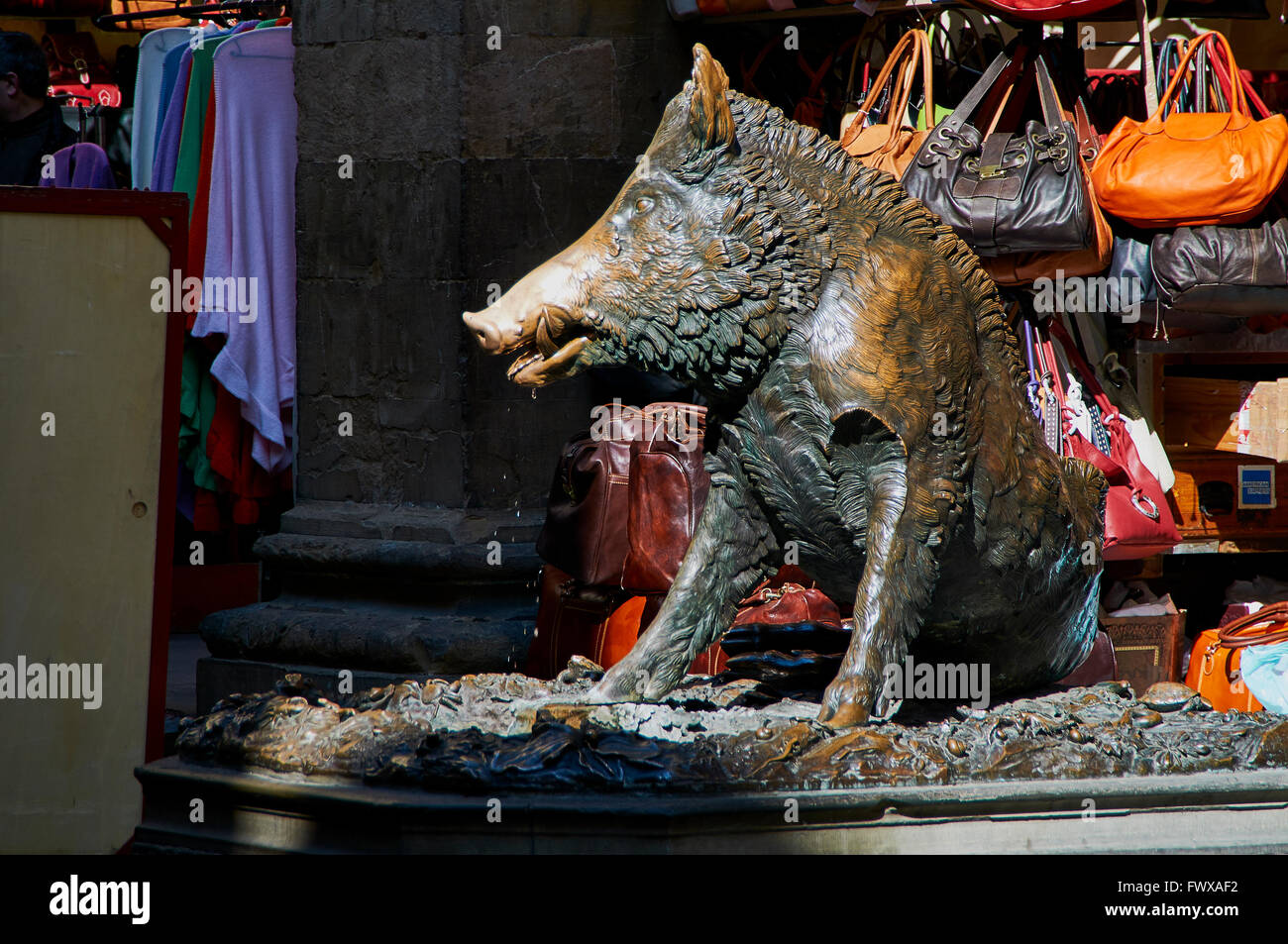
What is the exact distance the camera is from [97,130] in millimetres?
7559

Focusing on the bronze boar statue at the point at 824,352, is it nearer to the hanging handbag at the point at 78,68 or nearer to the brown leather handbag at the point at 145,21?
the brown leather handbag at the point at 145,21

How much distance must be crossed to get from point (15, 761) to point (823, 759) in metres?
2.89

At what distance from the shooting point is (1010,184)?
4.68 meters

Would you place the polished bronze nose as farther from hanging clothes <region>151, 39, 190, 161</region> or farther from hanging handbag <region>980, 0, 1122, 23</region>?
hanging clothes <region>151, 39, 190, 161</region>

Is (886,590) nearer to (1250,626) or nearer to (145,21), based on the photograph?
(1250,626)

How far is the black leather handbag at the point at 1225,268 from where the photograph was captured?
185 inches

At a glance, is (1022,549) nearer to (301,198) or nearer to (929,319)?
(929,319)

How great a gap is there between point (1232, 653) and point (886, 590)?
2.77 m

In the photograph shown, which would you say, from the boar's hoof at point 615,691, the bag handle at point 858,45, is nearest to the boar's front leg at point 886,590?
the boar's hoof at point 615,691

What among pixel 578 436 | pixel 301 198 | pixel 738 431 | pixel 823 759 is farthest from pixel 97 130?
pixel 823 759

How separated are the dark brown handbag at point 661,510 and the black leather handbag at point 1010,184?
1.06m

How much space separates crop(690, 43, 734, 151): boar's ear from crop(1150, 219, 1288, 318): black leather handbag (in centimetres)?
225

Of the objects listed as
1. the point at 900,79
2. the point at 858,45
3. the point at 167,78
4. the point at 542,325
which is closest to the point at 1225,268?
the point at 900,79
